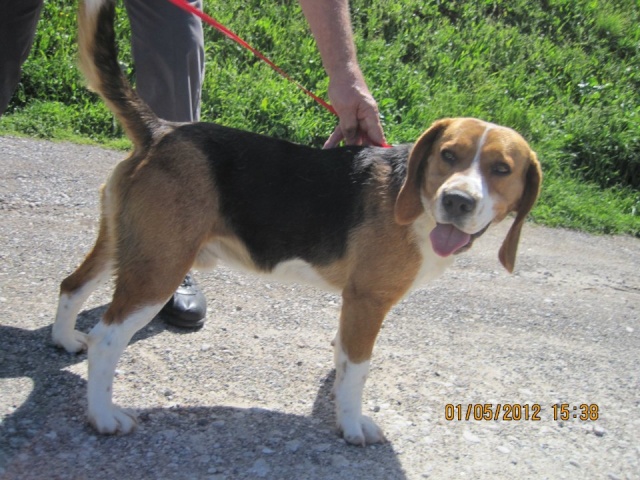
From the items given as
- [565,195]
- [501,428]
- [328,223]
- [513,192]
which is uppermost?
[513,192]

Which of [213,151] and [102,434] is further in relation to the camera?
[213,151]

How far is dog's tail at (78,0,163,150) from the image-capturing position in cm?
326

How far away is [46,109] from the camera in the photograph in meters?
7.18

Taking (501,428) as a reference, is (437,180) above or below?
above

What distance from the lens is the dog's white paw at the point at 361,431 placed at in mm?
3377

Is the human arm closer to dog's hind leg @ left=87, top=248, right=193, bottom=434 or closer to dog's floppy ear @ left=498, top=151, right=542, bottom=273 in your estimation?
dog's floppy ear @ left=498, top=151, right=542, bottom=273

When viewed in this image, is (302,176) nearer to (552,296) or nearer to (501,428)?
(501,428)

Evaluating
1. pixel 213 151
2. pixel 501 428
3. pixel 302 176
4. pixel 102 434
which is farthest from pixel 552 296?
pixel 102 434

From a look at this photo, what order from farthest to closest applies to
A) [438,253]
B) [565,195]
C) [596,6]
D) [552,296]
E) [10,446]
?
[596,6], [565,195], [552,296], [438,253], [10,446]

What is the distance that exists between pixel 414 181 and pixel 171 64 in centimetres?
158

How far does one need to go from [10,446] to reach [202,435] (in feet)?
2.59

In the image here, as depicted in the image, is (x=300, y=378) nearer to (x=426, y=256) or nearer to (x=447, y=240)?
(x=426, y=256)
